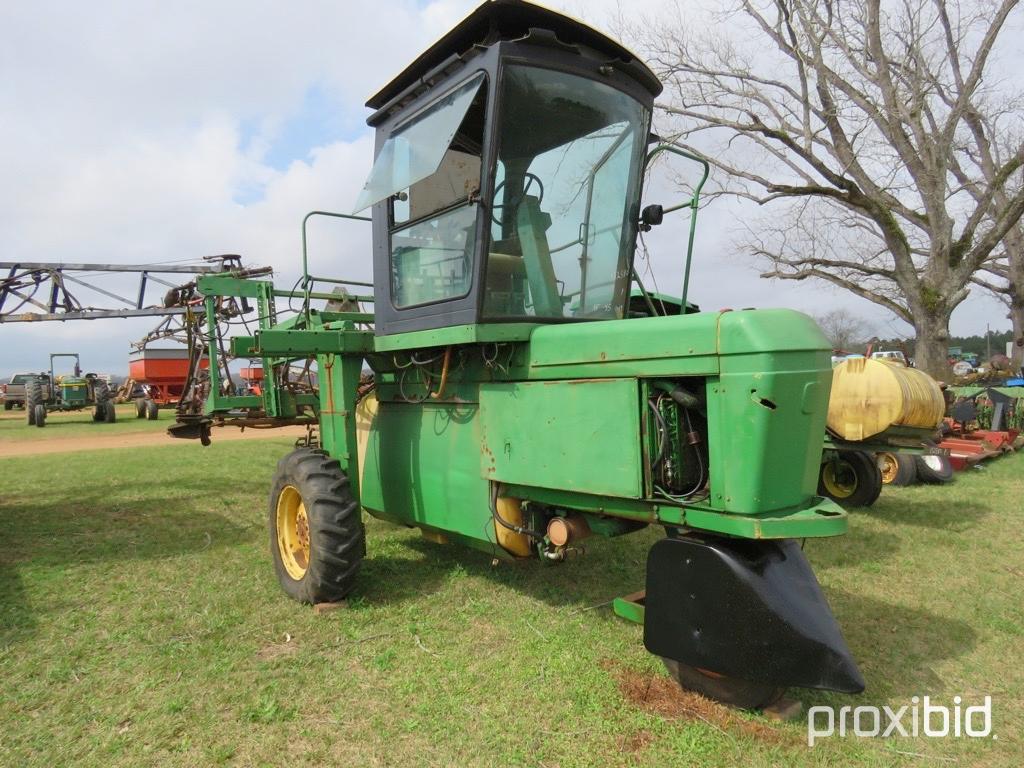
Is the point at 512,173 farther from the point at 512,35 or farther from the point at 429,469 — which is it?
the point at 429,469

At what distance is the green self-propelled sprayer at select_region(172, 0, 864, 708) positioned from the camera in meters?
2.79

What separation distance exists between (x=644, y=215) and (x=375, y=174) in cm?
159

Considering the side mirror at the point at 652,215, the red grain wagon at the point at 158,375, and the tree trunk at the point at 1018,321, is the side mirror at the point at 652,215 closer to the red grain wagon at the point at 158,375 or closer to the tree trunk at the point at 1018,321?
the tree trunk at the point at 1018,321

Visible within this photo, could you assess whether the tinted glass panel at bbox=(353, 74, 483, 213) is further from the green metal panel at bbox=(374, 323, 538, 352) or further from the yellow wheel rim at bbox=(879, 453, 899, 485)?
the yellow wheel rim at bbox=(879, 453, 899, 485)

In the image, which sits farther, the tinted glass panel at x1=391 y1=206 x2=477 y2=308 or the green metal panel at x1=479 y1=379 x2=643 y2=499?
the tinted glass panel at x1=391 y1=206 x2=477 y2=308

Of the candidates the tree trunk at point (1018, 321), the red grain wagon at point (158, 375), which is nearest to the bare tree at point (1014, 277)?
the tree trunk at point (1018, 321)

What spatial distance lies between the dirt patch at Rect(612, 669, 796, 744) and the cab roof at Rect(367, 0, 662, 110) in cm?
307

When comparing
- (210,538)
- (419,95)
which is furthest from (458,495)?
(210,538)

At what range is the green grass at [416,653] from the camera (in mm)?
2793

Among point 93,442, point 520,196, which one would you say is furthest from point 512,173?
point 93,442

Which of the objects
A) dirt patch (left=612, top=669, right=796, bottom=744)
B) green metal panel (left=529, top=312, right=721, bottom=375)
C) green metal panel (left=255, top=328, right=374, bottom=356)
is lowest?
dirt patch (left=612, top=669, right=796, bottom=744)

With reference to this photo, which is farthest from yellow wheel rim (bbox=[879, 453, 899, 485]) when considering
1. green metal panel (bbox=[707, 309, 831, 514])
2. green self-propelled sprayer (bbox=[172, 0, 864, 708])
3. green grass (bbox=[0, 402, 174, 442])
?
green grass (bbox=[0, 402, 174, 442])

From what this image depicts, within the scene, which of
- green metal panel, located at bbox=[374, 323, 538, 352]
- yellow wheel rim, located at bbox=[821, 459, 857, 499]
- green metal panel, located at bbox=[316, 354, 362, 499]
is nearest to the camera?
green metal panel, located at bbox=[374, 323, 538, 352]

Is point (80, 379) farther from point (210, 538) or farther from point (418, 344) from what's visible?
point (418, 344)
